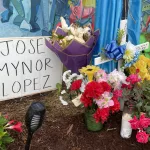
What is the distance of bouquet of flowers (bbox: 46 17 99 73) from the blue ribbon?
9.6 inches

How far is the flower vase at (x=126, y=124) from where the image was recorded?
7.00 ft

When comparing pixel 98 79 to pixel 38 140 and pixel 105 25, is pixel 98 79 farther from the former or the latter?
pixel 38 140

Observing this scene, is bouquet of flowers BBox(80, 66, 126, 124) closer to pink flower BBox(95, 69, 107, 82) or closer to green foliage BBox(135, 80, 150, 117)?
pink flower BBox(95, 69, 107, 82)

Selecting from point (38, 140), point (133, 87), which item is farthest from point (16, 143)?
point (133, 87)

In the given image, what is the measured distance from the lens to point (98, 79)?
212cm

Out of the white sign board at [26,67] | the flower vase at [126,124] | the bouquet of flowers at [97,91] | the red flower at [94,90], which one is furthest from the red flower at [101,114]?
the white sign board at [26,67]

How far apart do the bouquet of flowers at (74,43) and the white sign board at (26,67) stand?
0.62 feet

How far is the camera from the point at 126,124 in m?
2.15

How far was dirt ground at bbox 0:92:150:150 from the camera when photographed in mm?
2098

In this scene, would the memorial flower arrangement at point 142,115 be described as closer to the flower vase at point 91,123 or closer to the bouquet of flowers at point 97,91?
the bouquet of flowers at point 97,91

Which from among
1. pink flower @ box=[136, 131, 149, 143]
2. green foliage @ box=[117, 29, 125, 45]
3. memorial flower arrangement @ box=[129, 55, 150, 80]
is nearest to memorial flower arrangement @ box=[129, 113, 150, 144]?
pink flower @ box=[136, 131, 149, 143]

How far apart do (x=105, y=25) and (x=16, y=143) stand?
120 cm

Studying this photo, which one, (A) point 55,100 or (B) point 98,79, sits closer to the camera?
(B) point 98,79

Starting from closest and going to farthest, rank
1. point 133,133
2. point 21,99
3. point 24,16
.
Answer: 1. point 133,133
2. point 24,16
3. point 21,99
